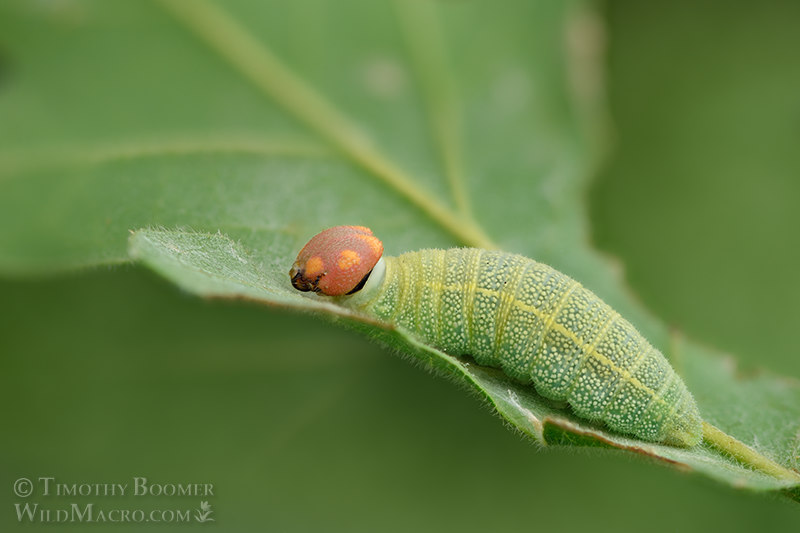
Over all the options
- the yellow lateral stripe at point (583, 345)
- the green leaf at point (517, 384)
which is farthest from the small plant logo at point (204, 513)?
the yellow lateral stripe at point (583, 345)

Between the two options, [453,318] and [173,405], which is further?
[173,405]

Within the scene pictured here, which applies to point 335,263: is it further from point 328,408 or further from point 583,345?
point 328,408

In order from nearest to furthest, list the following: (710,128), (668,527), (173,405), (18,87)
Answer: (668,527), (173,405), (18,87), (710,128)

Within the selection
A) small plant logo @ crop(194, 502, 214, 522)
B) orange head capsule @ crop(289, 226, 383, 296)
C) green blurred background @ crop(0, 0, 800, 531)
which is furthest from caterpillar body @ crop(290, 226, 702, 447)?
small plant logo @ crop(194, 502, 214, 522)

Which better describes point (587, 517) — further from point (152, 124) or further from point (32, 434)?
point (152, 124)

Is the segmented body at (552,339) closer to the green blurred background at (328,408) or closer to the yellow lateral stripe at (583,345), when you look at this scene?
the yellow lateral stripe at (583,345)

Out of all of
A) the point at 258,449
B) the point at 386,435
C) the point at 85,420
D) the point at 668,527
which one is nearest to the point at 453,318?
the point at 386,435

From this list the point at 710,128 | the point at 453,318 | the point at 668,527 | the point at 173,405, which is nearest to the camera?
the point at 453,318

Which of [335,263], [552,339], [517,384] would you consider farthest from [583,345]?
[335,263]
